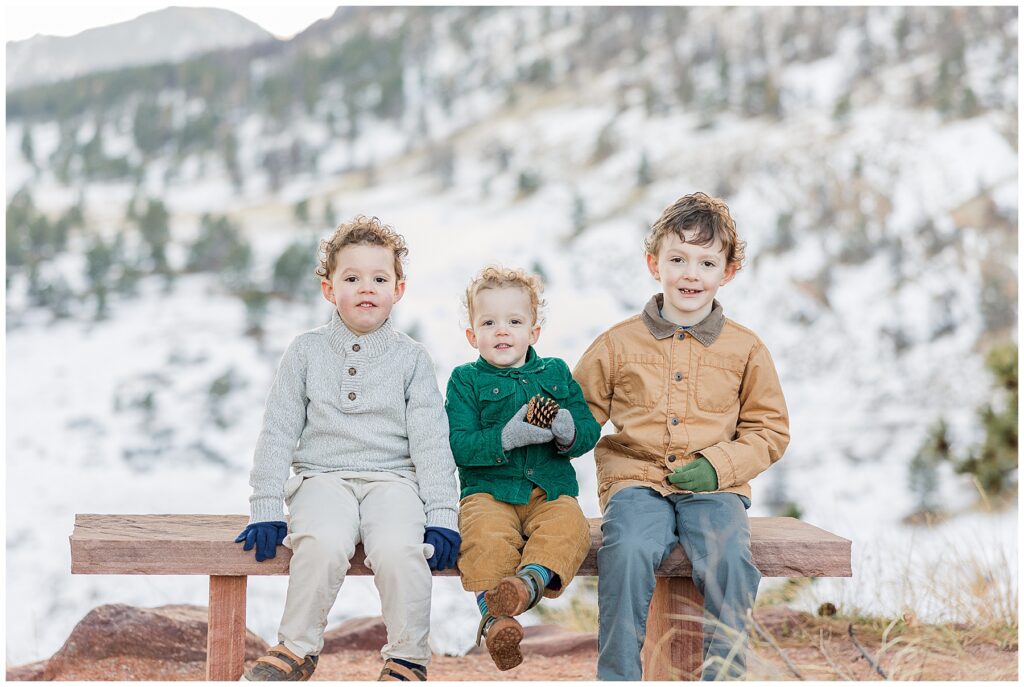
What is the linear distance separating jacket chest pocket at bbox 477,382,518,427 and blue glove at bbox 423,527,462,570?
32cm

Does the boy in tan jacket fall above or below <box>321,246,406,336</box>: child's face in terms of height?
below

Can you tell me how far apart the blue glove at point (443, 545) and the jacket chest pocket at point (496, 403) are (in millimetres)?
322

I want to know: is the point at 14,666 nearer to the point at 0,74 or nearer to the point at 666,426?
the point at 0,74

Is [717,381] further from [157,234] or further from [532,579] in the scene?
[157,234]

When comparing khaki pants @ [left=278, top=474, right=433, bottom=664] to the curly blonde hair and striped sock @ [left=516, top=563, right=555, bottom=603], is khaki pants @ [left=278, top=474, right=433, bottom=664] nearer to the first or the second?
striped sock @ [left=516, top=563, right=555, bottom=603]

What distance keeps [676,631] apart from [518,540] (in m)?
0.45

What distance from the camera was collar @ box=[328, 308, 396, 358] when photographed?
2746 millimetres

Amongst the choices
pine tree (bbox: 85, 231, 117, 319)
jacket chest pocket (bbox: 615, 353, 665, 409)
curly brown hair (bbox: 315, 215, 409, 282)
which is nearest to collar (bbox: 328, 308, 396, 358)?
curly brown hair (bbox: 315, 215, 409, 282)

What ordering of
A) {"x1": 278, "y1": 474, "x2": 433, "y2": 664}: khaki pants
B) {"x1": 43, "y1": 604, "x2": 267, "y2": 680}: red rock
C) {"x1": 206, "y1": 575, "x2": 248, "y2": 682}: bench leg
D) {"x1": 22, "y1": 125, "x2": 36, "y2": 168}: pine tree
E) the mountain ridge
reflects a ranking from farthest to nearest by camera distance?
the mountain ridge → {"x1": 22, "y1": 125, "x2": 36, "y2": 168}: pine tree → {"x1": 43, "y1": 604, "x2": 267, "y2": 680}: red rock → {"x1": 206, "y1": 575, "x2": 248, "y2": 682}: bench leg → {"x1": 278, "y1": 474, "x2": 433, "y2": 664}: khaki pants

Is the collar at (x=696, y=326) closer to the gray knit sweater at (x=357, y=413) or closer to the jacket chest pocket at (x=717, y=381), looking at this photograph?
the jacket chest pocket at (x=717, y=381)

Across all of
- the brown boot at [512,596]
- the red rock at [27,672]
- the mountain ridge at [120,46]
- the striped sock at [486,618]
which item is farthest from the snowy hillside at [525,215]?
the brown boot at [512,596]

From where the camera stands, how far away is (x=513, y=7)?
442 inches

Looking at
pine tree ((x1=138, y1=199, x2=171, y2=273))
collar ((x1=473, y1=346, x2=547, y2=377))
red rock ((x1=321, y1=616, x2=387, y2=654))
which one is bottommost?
red rock ((x1=321, y1=616, x2=387, y2=654))

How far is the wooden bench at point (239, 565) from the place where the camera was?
2.54 meters
